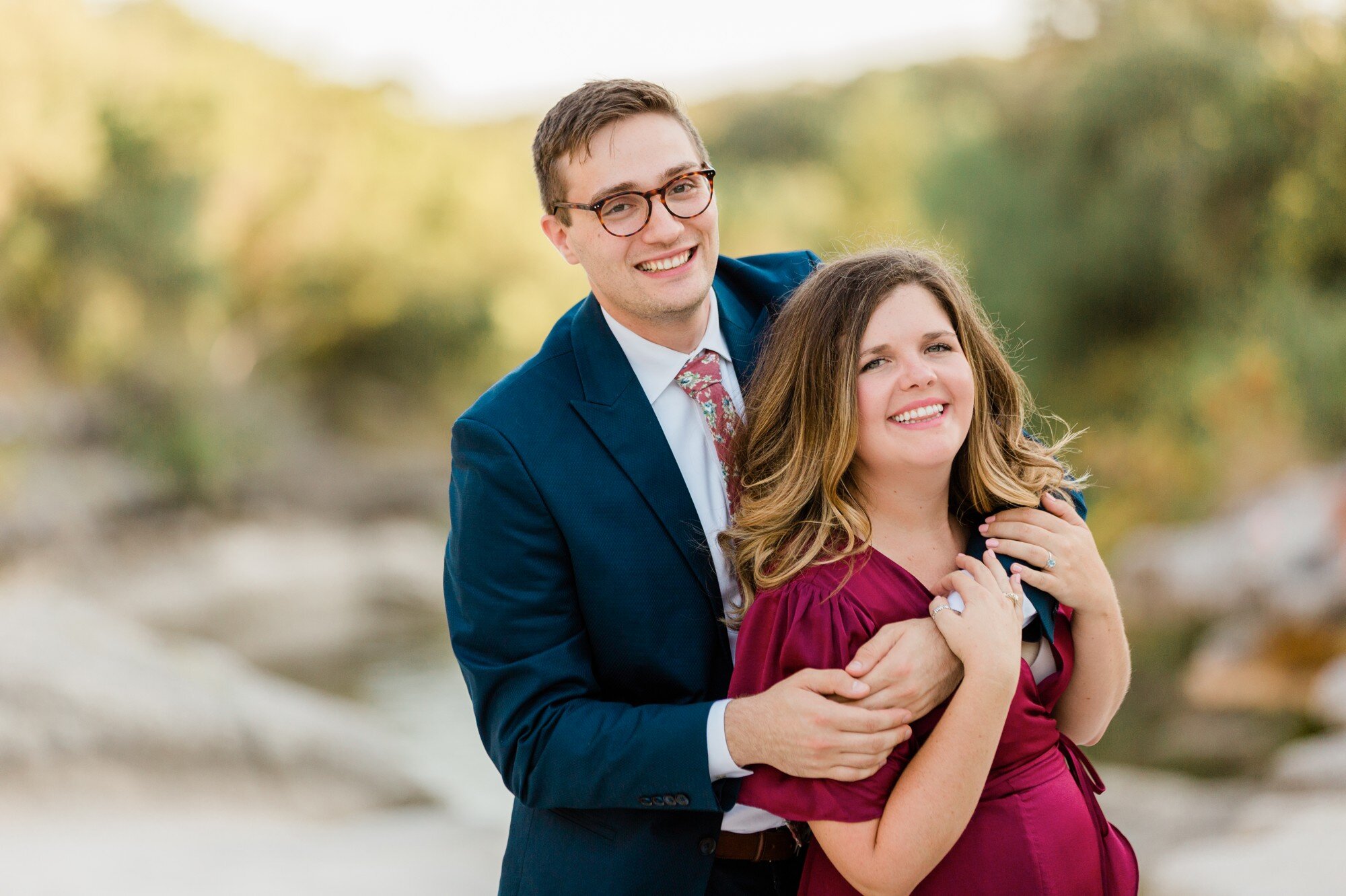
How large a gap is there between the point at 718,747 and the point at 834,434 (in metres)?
0.57

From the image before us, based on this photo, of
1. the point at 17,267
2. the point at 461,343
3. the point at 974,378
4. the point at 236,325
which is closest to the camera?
the point at 974,378

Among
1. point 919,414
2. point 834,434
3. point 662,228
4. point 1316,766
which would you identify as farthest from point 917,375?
point 1316,766

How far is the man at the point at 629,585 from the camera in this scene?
6.52 feet

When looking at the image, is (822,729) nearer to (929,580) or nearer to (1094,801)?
(929,580)

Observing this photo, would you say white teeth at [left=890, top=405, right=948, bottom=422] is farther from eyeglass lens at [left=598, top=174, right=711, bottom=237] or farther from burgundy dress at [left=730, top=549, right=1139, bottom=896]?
eyeglass lens at [left=598, top=174, right=711, bottom=237]

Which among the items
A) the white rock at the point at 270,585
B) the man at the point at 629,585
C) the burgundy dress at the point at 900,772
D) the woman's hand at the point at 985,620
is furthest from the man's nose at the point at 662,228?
the white rock at the point at 270,585

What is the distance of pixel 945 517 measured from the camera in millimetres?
2230

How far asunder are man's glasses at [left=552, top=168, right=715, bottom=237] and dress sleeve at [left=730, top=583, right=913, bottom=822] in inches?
31.3

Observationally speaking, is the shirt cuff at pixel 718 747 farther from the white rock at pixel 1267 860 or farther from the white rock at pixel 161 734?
the white rock at pixel 161 734

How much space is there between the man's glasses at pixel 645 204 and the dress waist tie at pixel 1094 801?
122 cm

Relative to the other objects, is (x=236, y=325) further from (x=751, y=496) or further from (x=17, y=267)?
(x=751, y=496)

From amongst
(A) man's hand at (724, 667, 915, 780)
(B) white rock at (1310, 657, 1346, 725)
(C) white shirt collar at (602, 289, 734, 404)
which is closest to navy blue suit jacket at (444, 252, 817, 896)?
(C) white shirt collar at (602, 289, 734, 404)

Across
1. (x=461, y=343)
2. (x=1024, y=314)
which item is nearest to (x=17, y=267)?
(x=461, y=343)

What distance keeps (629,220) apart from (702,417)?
0.41m
